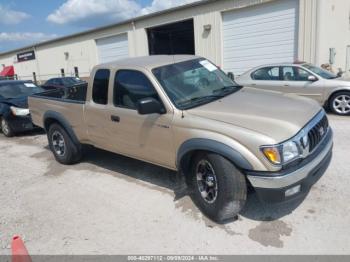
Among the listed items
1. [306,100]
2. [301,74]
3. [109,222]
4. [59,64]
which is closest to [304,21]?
[301,74]

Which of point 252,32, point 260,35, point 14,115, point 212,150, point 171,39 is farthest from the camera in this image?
point 171,39

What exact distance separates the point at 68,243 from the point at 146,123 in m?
1.71

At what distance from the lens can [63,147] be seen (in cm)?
612

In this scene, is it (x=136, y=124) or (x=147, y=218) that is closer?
(x=147, y=218)

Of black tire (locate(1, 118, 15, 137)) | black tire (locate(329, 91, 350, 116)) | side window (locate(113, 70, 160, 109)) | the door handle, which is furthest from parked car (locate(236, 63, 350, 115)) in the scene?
black tire (locate(1, 118, 15, 137))

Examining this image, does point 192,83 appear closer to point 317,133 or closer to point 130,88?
point 130,88

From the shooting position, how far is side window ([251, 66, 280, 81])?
9.64 metres

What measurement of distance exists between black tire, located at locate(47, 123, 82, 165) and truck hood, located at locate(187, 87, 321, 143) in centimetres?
298

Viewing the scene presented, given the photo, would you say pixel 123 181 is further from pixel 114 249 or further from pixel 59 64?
pixel 59 64

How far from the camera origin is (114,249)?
11.0 ft

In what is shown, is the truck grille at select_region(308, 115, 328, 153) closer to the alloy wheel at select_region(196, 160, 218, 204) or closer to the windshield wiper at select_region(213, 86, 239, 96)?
the alloy wheel at select_region(196, 160, 218, 204)

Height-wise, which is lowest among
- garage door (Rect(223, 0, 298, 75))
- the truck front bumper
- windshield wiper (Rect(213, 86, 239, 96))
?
the truck front bumper

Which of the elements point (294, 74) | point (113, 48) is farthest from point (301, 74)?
point (113, 48)

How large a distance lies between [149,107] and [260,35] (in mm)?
13524
